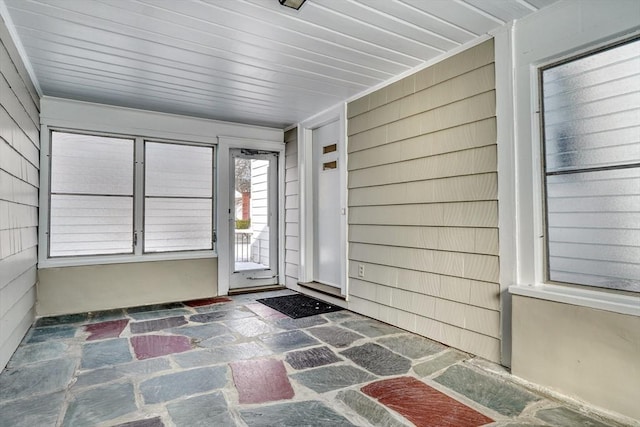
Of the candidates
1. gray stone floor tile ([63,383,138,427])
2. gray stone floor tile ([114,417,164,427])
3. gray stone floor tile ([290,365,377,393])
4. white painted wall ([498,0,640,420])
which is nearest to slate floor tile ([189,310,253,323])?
Answer: gray stone floor tile ([63,383,138,427])

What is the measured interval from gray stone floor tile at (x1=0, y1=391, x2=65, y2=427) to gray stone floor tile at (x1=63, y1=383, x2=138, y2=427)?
70mm

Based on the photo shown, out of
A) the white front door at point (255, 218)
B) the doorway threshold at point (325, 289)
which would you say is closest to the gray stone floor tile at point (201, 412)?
the doorway threshold at point (325, 289)

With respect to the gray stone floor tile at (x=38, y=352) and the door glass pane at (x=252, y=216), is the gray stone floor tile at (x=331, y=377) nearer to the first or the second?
the gray stone floor tile at (x=38, y=352)

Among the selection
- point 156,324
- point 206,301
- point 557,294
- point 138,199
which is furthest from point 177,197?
point 557,294

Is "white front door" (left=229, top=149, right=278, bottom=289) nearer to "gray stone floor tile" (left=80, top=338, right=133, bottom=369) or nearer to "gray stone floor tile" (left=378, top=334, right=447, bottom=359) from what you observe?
"gray stone floor tile" (left=80, top=338, right=133, bottom=369)

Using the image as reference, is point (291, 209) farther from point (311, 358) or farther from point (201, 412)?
point (201, 412)

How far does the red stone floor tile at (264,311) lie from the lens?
362 cm

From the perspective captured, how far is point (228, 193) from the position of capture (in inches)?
184

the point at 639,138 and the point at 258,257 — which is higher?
the point at 639,138

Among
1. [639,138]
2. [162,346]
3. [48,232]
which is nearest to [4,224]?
[162,346]

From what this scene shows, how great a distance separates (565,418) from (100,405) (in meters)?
2.45

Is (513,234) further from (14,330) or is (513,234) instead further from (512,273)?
(14,330)

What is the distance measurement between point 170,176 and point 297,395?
10.9 ft

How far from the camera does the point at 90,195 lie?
157 inches
